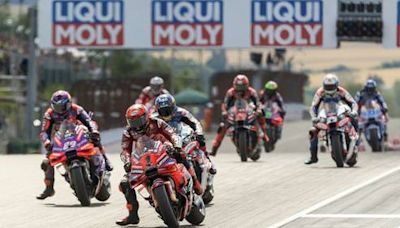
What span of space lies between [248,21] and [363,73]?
5685cm

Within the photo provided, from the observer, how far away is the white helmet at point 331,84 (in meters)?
25.6

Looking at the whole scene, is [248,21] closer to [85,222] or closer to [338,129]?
[338,129]

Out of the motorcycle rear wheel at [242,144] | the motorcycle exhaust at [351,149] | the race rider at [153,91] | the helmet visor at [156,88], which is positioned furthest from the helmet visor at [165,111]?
the helmet visor at [156,88]

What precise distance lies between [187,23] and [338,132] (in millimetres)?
17682

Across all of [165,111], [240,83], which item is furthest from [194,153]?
[240,83]

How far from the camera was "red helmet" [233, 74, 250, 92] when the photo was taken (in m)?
28.0

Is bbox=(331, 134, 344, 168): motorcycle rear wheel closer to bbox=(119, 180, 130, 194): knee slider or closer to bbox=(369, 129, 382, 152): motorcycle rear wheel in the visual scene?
bbox=(369, 129, 382, 152): motorcycle rear wheel

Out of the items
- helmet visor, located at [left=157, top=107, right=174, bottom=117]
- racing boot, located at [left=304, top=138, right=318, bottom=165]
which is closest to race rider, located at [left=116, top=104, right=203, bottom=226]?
helmet visor, located at [left=157, top=107, right=174, bottom=117]

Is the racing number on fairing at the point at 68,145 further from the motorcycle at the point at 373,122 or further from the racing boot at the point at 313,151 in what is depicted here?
the motorcycle at the point at 373,122

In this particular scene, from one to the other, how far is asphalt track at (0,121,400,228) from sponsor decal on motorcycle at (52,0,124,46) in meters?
14.2

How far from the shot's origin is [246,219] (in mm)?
16953

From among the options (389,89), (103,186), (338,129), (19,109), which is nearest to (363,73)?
(389,89)

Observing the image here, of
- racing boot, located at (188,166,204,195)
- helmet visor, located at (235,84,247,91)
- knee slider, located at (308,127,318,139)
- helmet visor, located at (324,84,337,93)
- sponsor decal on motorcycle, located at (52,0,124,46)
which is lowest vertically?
knee slider, located at (308,127,318,139)

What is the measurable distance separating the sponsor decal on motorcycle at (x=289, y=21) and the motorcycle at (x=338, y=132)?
1658 cm
